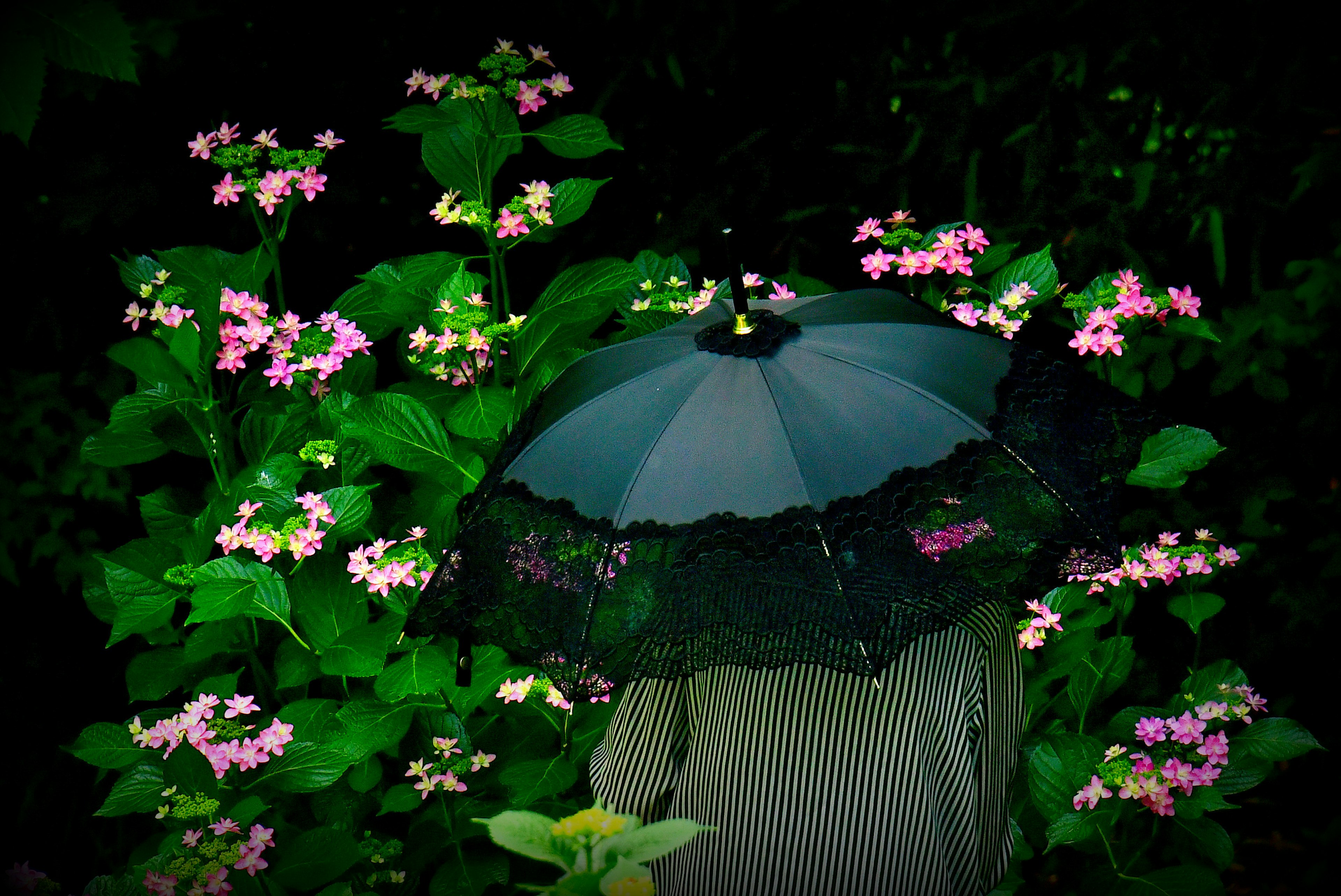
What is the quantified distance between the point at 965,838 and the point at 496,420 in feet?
4.66

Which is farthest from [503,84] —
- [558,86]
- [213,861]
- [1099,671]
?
[1099,671]

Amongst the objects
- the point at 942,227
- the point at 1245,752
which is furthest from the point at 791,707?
the point at 942,227

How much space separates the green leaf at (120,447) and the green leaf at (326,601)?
2.24 feet

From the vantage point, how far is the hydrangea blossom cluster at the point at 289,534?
7.93 feet

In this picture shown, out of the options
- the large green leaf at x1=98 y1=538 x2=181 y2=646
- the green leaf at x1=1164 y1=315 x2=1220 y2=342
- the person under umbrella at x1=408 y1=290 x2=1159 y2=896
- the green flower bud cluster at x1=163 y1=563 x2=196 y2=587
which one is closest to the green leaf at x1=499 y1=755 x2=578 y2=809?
the person under umbrella at x1=408 y1=290 x2=1159 y2=896

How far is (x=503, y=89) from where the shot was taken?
108 inches

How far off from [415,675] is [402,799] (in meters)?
0.32

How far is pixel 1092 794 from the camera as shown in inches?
101

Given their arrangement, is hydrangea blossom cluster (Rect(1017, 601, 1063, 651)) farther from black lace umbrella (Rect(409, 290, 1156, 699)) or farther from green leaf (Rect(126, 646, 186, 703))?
green leaf (Rect(126, 646, 186, 703))

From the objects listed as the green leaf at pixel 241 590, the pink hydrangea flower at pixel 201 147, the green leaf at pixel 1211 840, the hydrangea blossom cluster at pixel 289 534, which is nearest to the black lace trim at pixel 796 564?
the hydrangea blossom cluster at pixel 289 534

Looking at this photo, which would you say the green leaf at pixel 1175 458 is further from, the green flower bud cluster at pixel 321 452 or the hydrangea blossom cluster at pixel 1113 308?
the green flower bud cluster at pixel 321 452

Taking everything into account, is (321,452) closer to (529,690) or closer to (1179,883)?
(529,690)

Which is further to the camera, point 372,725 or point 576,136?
point 576,136

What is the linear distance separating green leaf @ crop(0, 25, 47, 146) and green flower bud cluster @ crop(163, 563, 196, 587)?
1431mm
